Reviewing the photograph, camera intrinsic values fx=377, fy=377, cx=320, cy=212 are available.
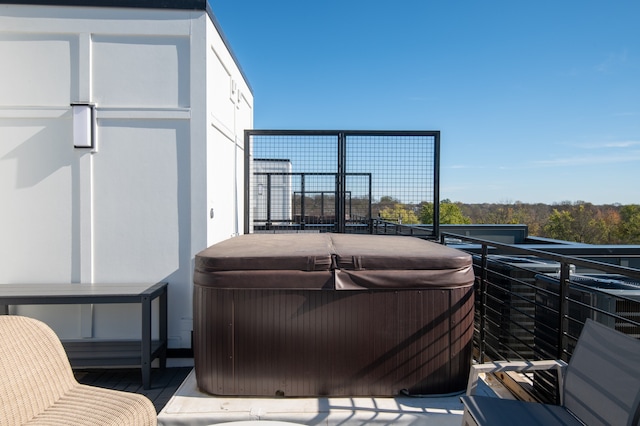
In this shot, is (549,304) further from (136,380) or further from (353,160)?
(136,380)

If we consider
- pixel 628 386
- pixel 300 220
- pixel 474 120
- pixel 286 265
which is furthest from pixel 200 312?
pixel 474 120

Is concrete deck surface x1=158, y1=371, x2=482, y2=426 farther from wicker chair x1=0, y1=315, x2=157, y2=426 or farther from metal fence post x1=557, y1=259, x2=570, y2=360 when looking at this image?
metal fence post x1=557, y1=259, x2=570, y2=360

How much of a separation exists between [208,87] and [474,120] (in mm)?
22797

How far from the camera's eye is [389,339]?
7.54 feet

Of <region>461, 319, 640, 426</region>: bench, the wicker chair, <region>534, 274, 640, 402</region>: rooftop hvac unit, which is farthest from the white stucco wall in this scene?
<region>534, 274, 640, 402</region>: rooftop hvac unit

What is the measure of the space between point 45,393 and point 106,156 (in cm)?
184

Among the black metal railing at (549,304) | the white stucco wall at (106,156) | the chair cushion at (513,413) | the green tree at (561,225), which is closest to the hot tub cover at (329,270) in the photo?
the black metal railing at (549,304)

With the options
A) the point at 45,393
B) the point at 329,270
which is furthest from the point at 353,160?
the point at 45,393

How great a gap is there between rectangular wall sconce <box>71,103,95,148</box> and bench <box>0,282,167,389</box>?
1.13m

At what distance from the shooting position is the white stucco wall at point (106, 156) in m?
3.02

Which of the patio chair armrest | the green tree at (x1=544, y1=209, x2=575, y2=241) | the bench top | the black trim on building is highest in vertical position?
the black trim on building

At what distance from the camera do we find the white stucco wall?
3.02 metres

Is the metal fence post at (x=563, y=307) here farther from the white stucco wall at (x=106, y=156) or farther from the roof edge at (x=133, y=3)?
the roof edge at (x=133, y=3)

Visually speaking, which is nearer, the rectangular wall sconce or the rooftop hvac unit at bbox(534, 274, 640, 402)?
the rooftop hvac unit at bbox(534, 274, 640, 402)
